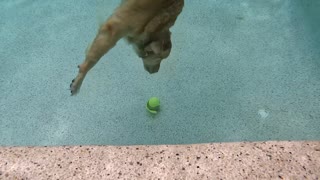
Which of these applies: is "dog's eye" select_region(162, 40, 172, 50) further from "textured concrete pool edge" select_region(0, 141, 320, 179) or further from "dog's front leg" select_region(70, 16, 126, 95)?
"textured concrete pool edge" select_region(0, 141, 320, 179)

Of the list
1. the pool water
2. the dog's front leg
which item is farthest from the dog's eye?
the pool water

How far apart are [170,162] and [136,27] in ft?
1.61

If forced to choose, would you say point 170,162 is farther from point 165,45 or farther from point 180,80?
point 180,80

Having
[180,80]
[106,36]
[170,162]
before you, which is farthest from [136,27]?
[180,80]

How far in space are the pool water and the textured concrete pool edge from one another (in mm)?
1160

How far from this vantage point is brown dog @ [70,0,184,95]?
1.29m

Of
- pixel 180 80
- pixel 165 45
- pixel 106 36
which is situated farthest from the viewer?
pixel 180 80

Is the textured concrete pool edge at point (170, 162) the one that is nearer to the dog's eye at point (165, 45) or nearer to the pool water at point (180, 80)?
the dog's eye at point (165, 45)

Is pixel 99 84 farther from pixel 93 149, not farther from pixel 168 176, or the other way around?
pixel 168 176

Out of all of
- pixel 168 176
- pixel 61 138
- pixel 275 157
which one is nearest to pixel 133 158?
pixel 168 176

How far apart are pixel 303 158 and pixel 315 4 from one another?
2.60 metres

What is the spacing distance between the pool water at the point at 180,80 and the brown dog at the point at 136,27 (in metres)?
1.29

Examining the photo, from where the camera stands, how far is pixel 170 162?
138cm

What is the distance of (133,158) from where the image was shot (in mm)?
Result: 1404
